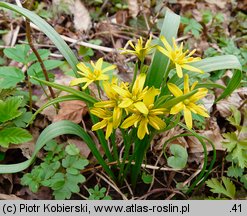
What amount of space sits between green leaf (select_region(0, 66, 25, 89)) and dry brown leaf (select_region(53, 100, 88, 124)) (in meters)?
0.24

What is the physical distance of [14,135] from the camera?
4.25 ft

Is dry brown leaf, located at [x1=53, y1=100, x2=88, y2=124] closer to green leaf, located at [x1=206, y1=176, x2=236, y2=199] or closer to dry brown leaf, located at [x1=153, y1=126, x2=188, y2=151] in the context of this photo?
dry brown leaf, located at [x1=153, y1=126, x2=188, y2=151]

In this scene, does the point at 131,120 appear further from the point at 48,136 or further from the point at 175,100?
the point at 48,136

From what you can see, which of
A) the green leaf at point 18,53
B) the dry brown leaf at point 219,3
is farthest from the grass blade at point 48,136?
the dry brown leaf at point 219,3

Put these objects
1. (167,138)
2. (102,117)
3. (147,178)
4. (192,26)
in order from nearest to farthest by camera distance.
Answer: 1. (102,117)
2. (147,178)
3. (167,138)
4. (192,26)

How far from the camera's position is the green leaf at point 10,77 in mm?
1346

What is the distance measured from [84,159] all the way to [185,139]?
1.59ft

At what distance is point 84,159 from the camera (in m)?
1.32

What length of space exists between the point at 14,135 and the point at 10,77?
0.81 feet

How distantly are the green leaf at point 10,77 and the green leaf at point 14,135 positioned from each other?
0.18 meters

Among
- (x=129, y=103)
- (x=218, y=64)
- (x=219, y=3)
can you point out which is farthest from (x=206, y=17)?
(x=129, y=103)

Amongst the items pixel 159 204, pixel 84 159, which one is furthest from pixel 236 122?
pixel 84 159

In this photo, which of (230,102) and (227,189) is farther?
(230,102)

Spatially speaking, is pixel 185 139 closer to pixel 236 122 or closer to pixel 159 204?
pixel 236 122
